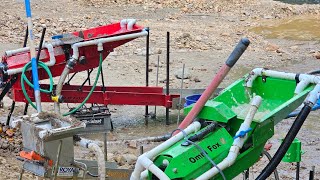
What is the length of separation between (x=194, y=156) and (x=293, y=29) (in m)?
17.4

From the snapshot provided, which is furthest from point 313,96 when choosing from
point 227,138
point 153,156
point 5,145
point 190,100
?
point 5,145

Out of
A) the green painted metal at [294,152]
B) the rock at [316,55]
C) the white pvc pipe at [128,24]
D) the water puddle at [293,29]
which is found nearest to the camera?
the green painted metal at [294,152]

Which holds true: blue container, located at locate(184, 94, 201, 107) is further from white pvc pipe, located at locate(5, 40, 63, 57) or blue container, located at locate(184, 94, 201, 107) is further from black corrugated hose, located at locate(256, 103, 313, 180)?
black corrugated hose, located at locate(256, 103, 313, 180)

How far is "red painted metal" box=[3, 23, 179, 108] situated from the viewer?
775cm

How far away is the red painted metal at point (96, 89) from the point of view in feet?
25.4

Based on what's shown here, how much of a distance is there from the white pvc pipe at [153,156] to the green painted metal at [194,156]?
3 cm

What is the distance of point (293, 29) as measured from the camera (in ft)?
66.7

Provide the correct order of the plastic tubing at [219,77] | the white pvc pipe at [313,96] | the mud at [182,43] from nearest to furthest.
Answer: the plastic tubing at [219,77]
the white pvc pipe at [313,96]
the mud at [182,43]

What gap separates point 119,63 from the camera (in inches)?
500

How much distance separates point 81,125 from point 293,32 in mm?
16032

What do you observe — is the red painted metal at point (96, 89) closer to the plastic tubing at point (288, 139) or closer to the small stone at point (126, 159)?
the small stone at point (126, 159)

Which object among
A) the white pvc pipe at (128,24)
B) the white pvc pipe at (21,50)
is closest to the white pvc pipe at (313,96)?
the white pvc pipe at (21,50)

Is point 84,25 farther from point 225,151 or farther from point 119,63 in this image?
point 225,151

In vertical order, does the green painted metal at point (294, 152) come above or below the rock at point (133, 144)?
above
